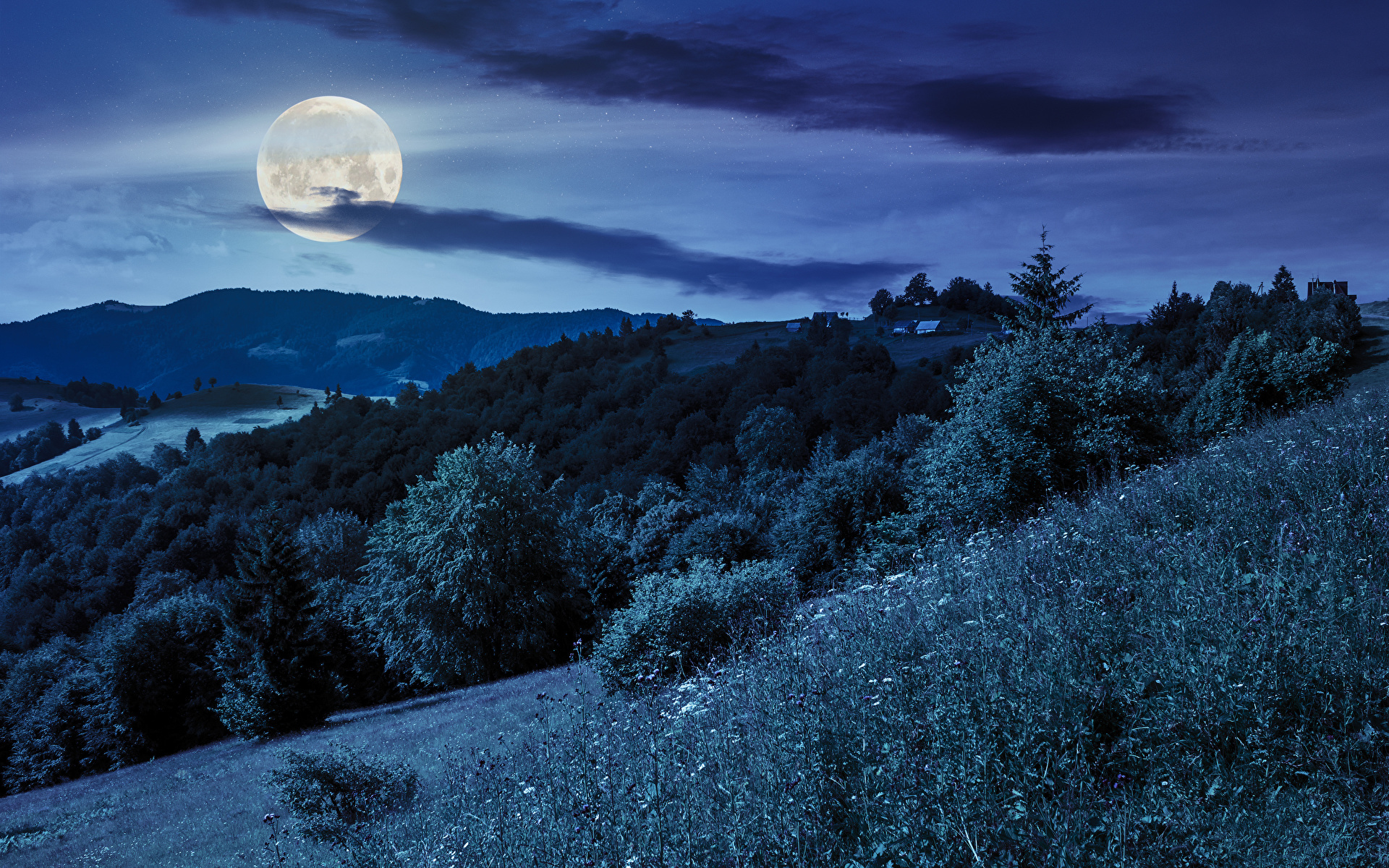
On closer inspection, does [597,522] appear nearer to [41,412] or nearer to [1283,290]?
[1283,290]

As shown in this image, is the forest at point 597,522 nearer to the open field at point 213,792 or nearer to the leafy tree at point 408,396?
the open field at point 213,792

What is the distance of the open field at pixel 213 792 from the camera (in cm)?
1442

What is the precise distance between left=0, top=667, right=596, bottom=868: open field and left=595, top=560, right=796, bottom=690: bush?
3.03 ft

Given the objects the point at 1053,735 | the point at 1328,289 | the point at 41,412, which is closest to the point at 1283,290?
the point at 1328,289

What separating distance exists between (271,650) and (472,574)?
8146mm

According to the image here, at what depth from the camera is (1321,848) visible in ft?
10.3

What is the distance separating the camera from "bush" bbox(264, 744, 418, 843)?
10625 mm

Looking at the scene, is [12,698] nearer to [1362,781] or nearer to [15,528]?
[1362,781]

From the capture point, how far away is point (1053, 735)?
3996 millimetres

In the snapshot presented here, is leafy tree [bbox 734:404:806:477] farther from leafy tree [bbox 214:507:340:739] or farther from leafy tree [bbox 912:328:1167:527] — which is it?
leafy tree [bbox 912:328:1167:527]

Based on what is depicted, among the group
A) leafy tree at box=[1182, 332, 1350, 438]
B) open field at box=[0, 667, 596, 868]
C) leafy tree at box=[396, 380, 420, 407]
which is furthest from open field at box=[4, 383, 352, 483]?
leafy tree at box=[1182, 332, 1350, 438]

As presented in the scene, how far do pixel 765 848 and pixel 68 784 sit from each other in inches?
1530

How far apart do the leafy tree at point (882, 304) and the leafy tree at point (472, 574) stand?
274ft

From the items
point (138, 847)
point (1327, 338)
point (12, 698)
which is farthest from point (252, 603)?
point (1327, 338)
